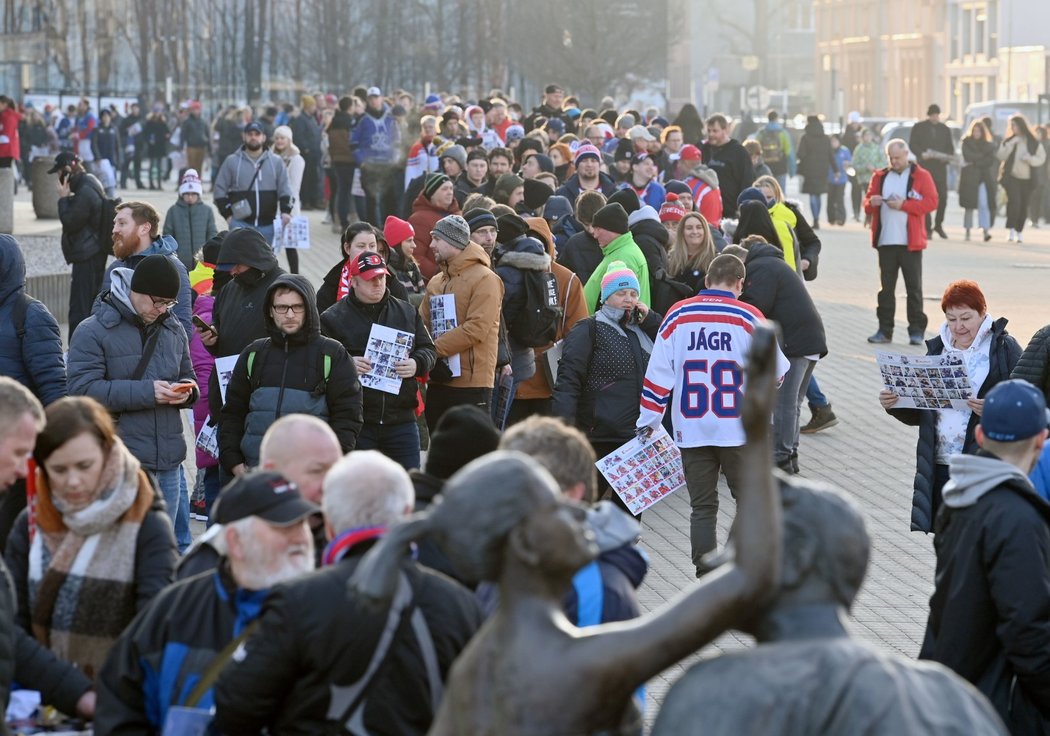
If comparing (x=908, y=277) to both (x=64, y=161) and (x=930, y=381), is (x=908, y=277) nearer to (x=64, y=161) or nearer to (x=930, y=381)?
(x=64, y=161)

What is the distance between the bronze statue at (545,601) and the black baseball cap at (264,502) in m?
1.48

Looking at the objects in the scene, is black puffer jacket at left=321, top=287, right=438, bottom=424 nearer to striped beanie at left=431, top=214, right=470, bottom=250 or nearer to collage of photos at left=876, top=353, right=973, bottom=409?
striped beanie at left=431, top=214, right=470, bottom=250

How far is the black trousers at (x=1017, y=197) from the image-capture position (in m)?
29.9

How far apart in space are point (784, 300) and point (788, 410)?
712 mm

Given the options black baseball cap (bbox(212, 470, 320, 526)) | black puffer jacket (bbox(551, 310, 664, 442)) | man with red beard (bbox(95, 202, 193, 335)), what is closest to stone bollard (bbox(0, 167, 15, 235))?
man with red beard (bbox(95, 202, 193, 335))

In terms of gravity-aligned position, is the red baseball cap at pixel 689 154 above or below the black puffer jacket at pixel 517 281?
above

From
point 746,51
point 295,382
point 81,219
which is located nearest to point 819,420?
point 81,219

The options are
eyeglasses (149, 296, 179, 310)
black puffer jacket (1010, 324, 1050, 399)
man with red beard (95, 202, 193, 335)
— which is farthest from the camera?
man with red beard (95, 202, 193, 335)

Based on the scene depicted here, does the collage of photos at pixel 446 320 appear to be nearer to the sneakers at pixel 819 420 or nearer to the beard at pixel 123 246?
the beard at pixel 123 246

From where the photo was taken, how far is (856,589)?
9.32ft

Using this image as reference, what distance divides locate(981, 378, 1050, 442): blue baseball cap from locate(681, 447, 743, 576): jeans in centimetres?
359

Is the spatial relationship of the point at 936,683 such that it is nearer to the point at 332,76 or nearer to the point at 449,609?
the point at 449,609

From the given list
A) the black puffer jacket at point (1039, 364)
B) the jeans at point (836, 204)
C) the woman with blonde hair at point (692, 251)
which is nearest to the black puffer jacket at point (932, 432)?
the black puffer jacket at point (1039, 364)

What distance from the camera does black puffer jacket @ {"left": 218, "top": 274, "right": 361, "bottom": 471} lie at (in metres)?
8.25
